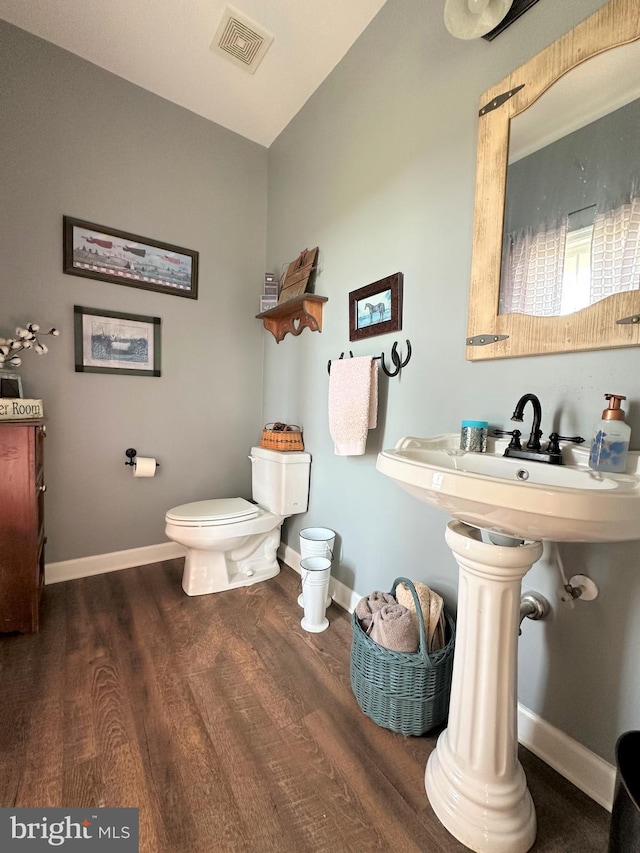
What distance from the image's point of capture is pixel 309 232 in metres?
2.01

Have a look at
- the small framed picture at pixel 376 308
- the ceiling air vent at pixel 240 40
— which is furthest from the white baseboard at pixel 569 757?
the ceiling air vent at pixel 240 40

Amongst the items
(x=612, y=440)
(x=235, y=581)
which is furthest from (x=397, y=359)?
(x=235, y=581)

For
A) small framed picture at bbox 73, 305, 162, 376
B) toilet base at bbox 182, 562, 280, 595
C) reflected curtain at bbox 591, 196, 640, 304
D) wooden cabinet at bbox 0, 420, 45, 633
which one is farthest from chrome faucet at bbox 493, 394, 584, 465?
small framed picture at bbox 73, 305, 162, 376

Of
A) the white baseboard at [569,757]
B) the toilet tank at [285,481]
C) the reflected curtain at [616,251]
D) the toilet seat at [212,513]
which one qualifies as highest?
the reflected curtain at [616,251]

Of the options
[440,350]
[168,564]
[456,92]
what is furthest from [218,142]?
[168,564]

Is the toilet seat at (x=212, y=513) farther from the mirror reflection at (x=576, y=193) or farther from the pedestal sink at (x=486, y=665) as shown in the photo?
the mirror reflection at (x=576, y=193)

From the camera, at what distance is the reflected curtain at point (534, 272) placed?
1.00 metres

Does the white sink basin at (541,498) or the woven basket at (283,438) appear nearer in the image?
the white sink basin at (541,498)

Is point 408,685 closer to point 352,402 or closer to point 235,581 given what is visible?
point 352,402

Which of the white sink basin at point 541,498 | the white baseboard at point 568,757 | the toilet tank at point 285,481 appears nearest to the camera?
the white sink basin at point 541,498

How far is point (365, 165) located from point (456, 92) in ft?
1.54

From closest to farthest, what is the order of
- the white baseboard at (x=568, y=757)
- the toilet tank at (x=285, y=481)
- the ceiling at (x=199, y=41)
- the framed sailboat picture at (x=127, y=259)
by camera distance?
the white baseboard at (x=568, y=757) < the ceiling at (x=199, y=41) < the framed sailboat picture at (x=127, y=259) < the toilet tank at (x=285, y=481)

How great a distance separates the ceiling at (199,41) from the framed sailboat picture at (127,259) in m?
0.81

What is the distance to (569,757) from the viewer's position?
98cm
